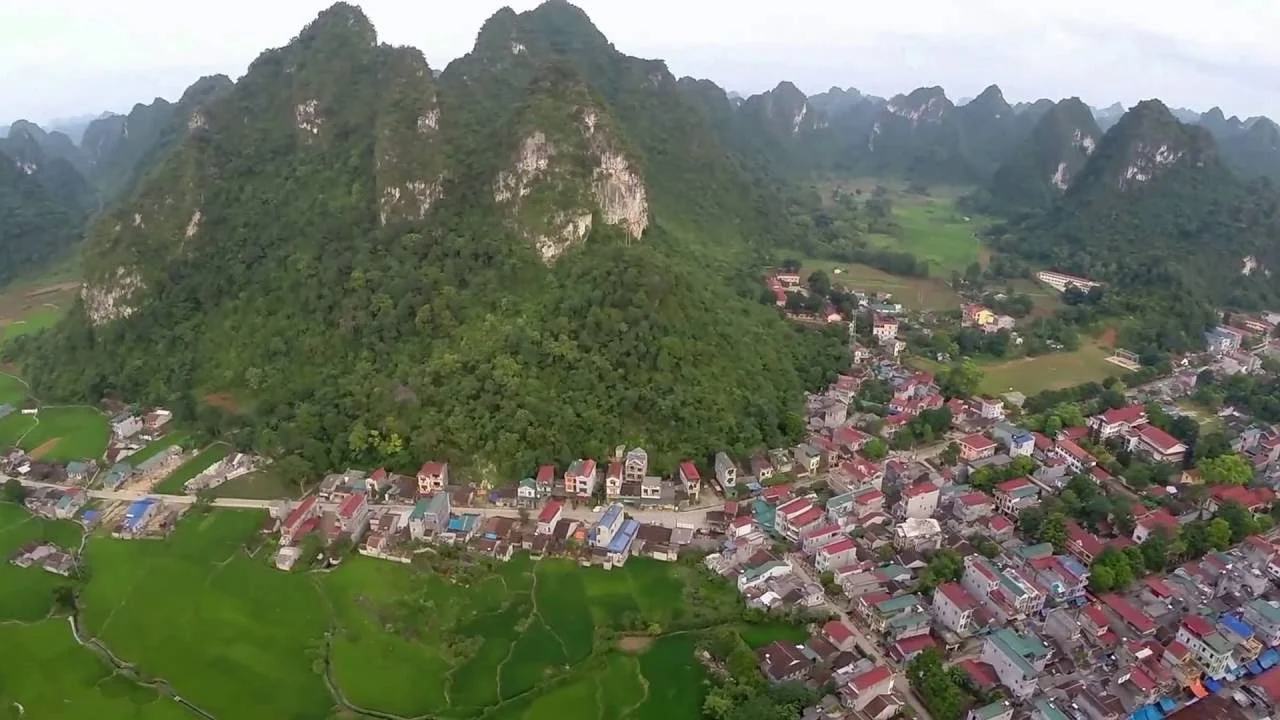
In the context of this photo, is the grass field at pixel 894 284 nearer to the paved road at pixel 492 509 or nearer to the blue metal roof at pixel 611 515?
the paved road at pixel 492 509

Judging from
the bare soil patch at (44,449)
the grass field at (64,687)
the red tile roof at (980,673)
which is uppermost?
the bare soil patch at (44,449)

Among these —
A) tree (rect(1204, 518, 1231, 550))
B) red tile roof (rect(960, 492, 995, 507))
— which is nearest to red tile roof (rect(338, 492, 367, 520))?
red tile roof (rect(960, 492, 995, 507))

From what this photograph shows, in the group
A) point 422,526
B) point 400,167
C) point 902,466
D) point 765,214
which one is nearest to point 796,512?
point 902,466

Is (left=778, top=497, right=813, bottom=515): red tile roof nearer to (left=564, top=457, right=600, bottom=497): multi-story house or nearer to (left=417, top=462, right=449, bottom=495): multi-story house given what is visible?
(left=564, top=457, right=600, bottom=497): multi-story house

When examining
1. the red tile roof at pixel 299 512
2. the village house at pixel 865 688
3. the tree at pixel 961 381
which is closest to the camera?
the village house at pixel 865 688

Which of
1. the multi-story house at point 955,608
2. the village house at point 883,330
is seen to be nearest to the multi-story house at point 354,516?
the multi-story house at point 955,608

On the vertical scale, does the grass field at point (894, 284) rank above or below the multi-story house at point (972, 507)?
above
